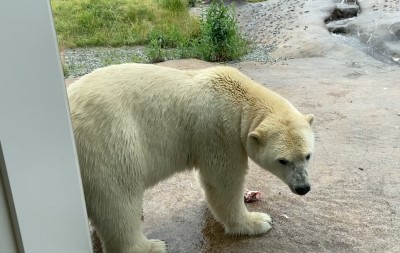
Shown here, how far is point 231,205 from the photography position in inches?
57.5

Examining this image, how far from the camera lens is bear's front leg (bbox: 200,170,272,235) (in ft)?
4.65

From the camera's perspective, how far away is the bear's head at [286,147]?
1.29 metres

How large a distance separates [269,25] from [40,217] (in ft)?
9.67

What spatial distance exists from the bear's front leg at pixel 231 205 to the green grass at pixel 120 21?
2.05ft

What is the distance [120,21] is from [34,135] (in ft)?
4.62

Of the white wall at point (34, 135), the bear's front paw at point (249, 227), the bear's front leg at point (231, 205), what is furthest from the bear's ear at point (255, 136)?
the white wall at point (34, 135)

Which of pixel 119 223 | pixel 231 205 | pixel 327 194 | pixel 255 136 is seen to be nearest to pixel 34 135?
pixel 119 223

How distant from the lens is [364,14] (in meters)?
3.88

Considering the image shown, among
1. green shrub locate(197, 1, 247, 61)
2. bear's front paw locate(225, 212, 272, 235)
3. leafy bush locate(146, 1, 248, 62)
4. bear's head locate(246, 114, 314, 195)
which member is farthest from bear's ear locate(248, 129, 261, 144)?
green shrub locate(197, 1, 247, 61)

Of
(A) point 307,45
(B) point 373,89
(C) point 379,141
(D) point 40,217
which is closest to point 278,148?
(D) point 40,217

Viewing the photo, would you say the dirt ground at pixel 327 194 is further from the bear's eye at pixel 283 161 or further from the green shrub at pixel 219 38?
the bear's eye at pixel 283 161

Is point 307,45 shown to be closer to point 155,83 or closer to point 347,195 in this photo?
point 347,195

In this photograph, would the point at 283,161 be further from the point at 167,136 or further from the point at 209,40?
the point at 209,40

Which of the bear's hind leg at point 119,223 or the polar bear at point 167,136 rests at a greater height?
the polar bear at point 167,136
